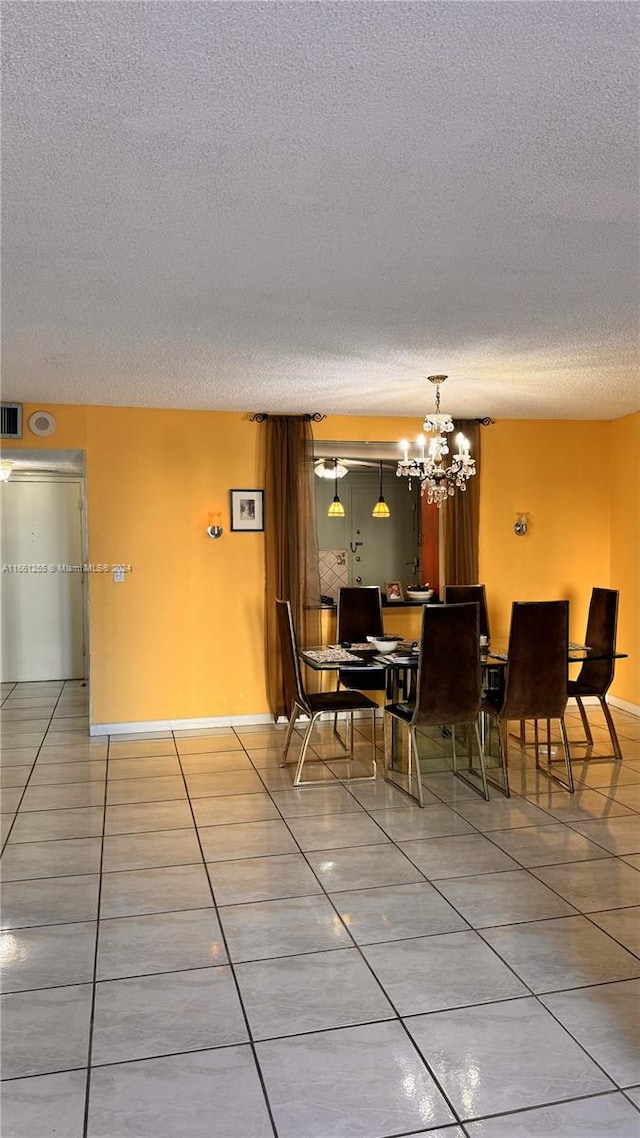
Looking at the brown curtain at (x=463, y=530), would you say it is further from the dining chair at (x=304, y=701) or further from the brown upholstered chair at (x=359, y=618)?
the dining chair at (x=304, y=701)

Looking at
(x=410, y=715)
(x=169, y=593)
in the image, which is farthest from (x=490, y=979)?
(x=169, y=593)

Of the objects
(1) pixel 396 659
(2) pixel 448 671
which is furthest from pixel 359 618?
(2) pixel 448 671

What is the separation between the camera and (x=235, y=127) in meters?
1.95

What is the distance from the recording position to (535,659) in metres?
4.36

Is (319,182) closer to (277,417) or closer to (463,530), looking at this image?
(277,417)

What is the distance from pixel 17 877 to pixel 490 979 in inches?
78.6

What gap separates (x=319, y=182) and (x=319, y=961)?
8.03 feet

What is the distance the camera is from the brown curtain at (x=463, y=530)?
638cm

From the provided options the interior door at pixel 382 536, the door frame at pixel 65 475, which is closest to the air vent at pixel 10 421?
the door frame at pixel 65 475

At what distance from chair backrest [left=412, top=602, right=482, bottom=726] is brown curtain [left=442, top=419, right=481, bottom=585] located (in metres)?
2.14

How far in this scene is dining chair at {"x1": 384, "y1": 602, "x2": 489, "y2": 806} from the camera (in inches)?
165

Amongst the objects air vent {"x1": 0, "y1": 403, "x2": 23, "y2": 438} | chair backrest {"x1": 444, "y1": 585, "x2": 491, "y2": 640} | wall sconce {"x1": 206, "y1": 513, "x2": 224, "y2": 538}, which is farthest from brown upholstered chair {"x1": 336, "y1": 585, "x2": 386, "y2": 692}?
air vent {"x1": 0, "y1": 403, "x2": 23, "y2": 438}

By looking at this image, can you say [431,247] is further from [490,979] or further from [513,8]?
[490,979]

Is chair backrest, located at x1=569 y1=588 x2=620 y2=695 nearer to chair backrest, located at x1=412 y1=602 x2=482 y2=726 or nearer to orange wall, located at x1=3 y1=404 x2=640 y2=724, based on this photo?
chair backrest, located at x1=412 y1=602 x2=482 y2=726
